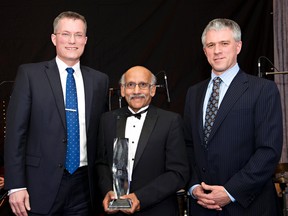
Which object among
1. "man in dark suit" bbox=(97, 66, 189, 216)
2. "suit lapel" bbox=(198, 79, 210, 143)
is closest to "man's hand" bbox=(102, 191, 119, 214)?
"man in dark suit" bbox=(97, 66, 189, 216)

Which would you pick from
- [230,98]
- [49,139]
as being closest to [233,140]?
[230,98]

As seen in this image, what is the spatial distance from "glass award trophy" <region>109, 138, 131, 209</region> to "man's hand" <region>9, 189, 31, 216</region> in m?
0.53

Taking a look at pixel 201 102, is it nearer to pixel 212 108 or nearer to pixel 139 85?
pixel 212 108

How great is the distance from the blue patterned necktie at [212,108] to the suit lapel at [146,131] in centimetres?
32

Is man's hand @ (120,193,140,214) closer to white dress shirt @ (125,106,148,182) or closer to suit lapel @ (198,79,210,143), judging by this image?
white dress shirt @ (125,106,148,182)

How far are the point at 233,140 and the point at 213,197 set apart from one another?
1.11 feet

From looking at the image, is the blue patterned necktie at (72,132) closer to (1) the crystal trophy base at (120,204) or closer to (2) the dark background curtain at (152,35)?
(1) the crystal trophy base at (120,204)

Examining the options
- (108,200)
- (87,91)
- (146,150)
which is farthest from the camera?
(87,91)

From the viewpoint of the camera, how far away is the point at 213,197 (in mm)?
2195

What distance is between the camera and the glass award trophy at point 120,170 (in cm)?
215

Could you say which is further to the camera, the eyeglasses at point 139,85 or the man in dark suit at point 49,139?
the eyeglasses at point 139,85

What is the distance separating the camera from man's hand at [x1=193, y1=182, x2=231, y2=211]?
218cm

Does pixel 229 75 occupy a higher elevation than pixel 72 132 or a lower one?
higher

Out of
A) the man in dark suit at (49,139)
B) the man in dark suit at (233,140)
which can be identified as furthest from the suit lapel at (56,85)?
the man in dark suit at (233,140)
